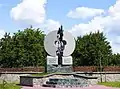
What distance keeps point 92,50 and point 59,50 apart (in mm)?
20042

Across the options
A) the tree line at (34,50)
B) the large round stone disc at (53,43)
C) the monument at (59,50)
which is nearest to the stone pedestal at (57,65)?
the monument at (59,50)

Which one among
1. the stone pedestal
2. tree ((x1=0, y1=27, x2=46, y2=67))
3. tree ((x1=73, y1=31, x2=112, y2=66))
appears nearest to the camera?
the stone pedestal

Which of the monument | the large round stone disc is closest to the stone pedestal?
the monument

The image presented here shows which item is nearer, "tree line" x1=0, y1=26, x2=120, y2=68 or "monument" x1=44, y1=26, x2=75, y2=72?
"monument" x1=44, y1=26, x2=75, y2=72

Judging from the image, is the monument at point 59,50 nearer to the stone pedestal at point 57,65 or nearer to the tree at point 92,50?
→ the stone pedestal at point 57,65

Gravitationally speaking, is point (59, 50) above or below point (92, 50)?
below

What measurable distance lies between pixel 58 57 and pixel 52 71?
5.19ft

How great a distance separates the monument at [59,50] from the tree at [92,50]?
17726 mm

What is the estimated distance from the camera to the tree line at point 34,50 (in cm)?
5469

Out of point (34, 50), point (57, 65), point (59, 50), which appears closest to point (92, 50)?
point (34, 50)

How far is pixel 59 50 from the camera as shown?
3700cm

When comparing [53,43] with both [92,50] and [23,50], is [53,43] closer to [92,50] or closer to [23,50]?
[23,50]

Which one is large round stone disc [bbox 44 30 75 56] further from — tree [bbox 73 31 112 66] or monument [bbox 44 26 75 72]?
tree [bbox 73 31 112 66]

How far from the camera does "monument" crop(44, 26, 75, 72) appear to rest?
1438 inches
